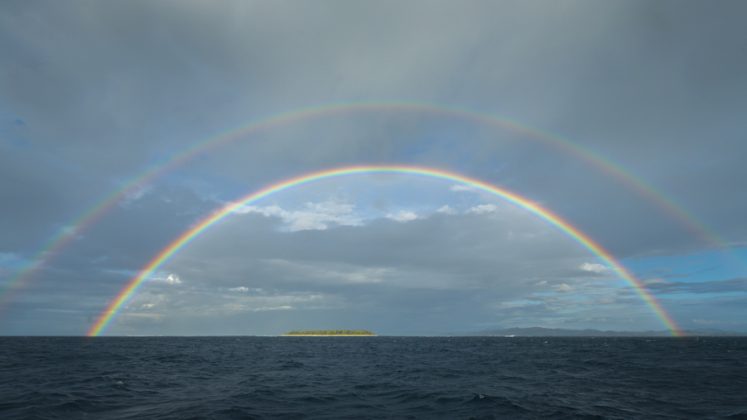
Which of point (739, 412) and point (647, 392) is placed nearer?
point (739, 412)

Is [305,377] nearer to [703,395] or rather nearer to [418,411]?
[418,411]

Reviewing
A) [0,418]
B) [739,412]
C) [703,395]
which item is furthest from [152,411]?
[703,395]

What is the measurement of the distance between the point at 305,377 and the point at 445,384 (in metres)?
14.7

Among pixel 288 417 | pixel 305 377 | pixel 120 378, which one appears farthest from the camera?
pixel 305 377

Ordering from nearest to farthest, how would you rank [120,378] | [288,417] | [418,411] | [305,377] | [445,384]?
[288,417] < [418,411] < [445,384] < [120,378] < [305,377]

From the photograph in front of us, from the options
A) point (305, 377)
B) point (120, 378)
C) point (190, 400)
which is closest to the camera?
point (190, 400)

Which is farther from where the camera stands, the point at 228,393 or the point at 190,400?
the point at 228,393

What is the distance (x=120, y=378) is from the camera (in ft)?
140

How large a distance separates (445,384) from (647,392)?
1550 cm

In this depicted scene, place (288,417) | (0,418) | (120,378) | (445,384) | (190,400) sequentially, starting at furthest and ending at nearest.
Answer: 1. (120,378)
2. (445,384)
3. (190,400)
4. (288,417)
5. (0,418)

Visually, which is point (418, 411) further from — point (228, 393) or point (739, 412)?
point (739, 412)

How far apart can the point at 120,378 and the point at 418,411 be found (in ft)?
103

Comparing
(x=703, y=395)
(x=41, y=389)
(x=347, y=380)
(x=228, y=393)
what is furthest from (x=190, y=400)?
(x=703, y=395)

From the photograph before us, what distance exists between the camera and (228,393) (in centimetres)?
3312
